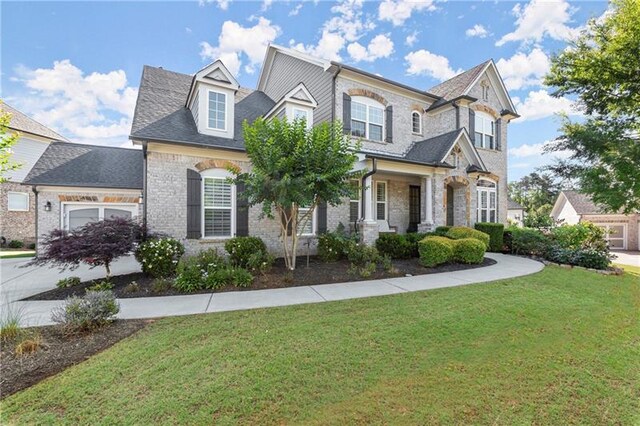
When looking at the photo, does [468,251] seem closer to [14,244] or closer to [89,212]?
[89,212]

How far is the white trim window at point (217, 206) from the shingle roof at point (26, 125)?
58.7 ft

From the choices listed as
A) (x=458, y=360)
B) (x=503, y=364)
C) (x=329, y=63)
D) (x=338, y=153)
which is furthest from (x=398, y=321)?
(x=329, y=63)

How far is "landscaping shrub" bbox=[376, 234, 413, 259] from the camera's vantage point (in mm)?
10516

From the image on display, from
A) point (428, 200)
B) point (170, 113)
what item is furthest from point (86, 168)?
point (428, 200)

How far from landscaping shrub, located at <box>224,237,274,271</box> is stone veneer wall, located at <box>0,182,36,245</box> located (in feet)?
50.5

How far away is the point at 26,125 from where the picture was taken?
18391mm

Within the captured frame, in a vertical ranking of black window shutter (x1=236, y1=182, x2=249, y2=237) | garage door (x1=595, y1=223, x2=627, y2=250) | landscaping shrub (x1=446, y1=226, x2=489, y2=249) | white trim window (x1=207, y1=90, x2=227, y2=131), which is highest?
white trim window (x1=207, y1=90, x2=227, y2=131)

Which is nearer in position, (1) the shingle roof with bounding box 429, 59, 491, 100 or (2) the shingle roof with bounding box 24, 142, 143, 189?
(2) the shingle roof with bounding box 24, 142, 143, 189

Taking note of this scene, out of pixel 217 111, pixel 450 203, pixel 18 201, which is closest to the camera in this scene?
pixel 217 111

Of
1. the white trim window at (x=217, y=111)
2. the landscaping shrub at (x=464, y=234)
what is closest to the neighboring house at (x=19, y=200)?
the white trim window at (x=217, y=111)

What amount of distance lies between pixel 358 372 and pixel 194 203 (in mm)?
7760

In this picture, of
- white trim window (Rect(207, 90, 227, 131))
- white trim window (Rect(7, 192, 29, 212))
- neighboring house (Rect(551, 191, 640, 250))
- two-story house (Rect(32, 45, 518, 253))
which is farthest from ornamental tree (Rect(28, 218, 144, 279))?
neighboring house (Rect(551, 191, 640, 250))

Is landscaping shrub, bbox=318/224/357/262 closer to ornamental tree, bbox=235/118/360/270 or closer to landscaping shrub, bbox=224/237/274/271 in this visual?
landscaping shrub, bbox=224/237/274/271

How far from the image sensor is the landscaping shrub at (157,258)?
7395 millimetres
